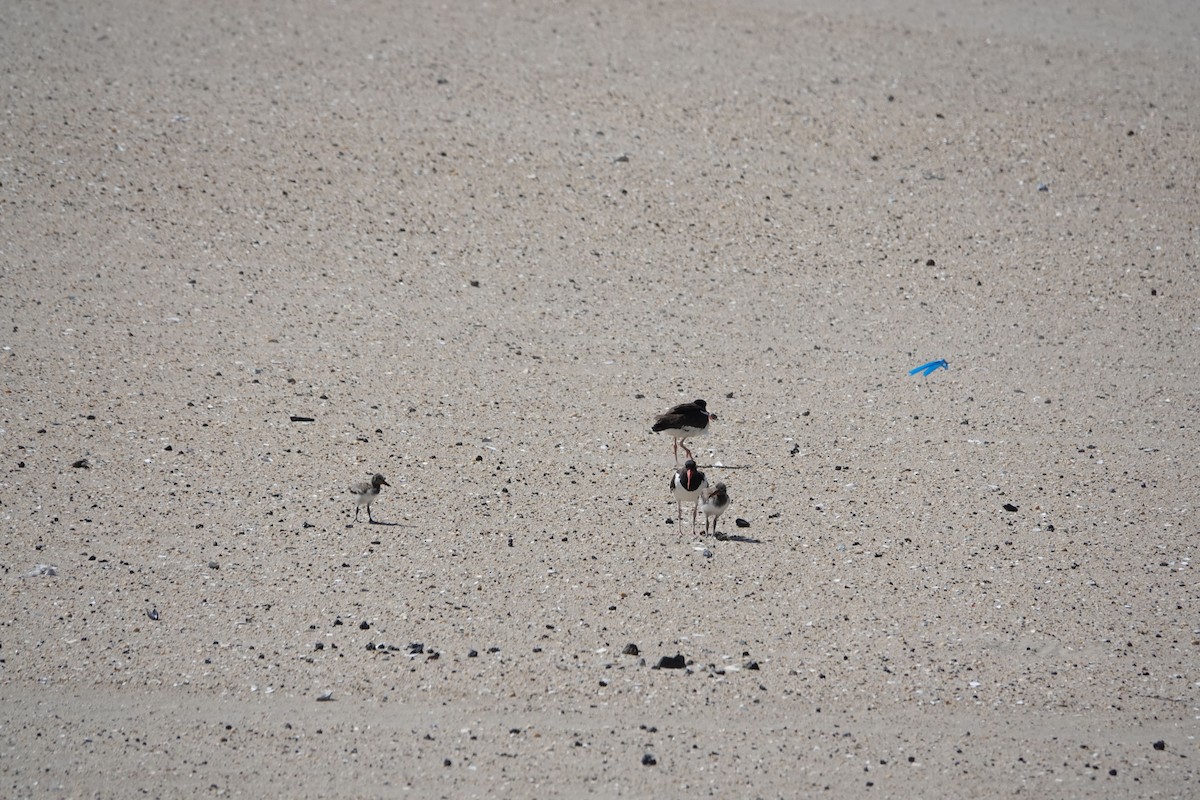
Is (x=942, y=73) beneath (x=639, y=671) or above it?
above

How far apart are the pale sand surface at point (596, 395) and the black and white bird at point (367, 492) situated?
0.26 metres

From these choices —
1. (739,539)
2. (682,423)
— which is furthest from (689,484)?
(682,423)

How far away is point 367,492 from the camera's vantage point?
1002cm

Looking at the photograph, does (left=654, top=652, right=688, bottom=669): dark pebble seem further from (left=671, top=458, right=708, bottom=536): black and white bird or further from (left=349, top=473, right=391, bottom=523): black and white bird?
(left=349, top=473, right=391, bottom=523): black and white bird

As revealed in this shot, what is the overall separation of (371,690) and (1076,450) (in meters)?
7.31

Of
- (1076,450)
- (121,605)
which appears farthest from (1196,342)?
(121,605)

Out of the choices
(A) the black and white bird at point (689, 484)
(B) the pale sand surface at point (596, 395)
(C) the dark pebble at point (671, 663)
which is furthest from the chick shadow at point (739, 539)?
(C) the dark pebble at point (671, 663)

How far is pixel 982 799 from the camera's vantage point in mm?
7219

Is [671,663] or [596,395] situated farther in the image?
[596,395]

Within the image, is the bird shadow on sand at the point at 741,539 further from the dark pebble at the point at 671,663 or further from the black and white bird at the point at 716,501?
the dark pebble at the point at 671,663

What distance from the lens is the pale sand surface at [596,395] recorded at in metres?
7.83

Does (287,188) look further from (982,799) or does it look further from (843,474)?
(982,799)

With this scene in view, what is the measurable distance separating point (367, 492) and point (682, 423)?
9.62 feet

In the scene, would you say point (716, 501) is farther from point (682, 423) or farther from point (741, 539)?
point (682, 423)
